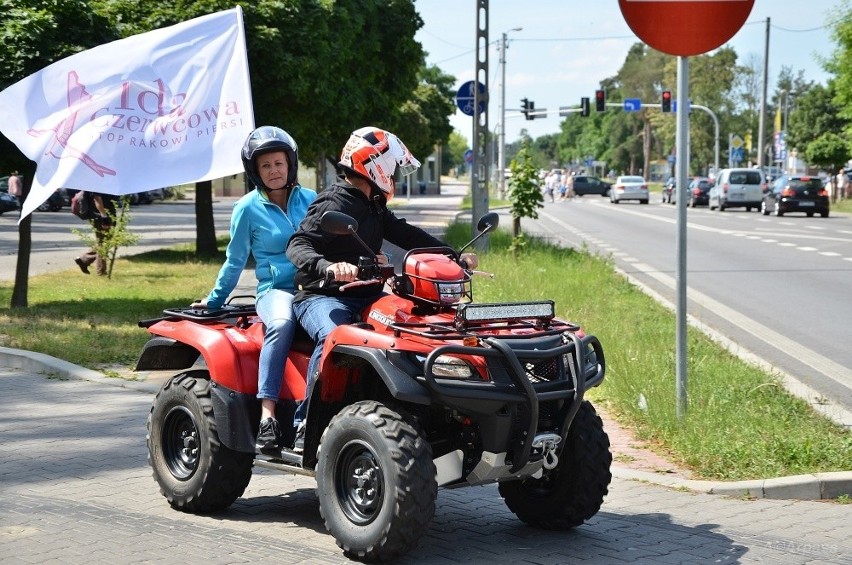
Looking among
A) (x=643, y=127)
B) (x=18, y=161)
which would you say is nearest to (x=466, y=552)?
(x=18, y=161)

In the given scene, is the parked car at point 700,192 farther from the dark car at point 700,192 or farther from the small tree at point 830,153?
the small tree at point 830,153

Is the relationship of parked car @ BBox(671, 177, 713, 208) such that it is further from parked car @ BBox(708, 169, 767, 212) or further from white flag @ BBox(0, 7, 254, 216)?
white flag @ BBox(0, 7, 254, 216)

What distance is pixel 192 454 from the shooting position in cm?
637

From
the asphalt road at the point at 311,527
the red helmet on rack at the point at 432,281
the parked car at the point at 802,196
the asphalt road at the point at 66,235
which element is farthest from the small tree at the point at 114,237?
the parked car at the point at 802,196

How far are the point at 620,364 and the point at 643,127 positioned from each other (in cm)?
14520

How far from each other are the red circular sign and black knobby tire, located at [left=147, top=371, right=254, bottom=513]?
3.19 m

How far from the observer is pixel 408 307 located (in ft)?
18.0

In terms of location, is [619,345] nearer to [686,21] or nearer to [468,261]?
[686,21]

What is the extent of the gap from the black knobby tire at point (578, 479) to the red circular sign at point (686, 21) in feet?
8.57

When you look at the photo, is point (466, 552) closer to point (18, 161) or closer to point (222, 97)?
point (222, 97)

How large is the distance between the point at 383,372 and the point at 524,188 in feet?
58.1

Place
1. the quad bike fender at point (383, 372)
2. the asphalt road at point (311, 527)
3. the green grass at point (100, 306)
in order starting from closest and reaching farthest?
the quad bike fender at point (383, 372)
the asphalt road at point (311, 527)
the green grass at point (100, 306)

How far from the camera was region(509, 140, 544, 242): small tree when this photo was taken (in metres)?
22.6

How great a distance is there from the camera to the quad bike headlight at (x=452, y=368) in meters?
5.18
